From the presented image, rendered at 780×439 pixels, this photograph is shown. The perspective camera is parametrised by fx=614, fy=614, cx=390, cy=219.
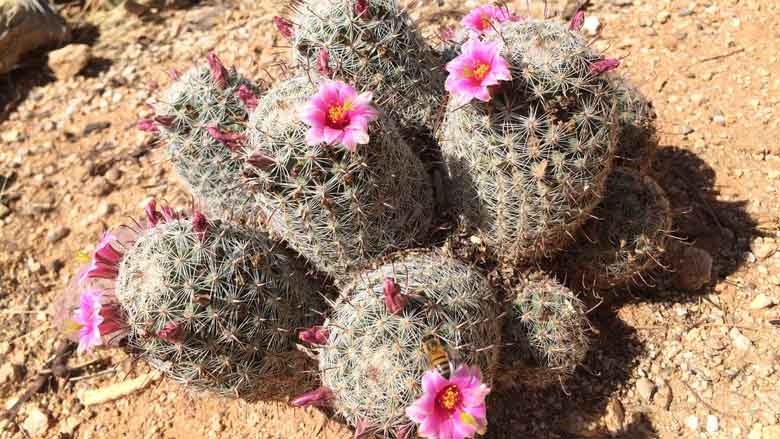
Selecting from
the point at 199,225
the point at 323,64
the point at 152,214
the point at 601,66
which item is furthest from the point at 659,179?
the point at 152,214

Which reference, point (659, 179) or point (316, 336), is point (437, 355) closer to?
point (316, 336)

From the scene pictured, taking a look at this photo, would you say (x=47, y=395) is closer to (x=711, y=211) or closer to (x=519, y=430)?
(x=519, y=430)

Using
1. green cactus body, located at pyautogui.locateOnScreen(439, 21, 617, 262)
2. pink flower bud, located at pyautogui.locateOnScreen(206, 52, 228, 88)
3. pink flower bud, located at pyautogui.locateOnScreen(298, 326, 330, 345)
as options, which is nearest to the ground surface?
pink flower bud, located at pyautogui.locateOnScreen(206, 52, 228, 88)

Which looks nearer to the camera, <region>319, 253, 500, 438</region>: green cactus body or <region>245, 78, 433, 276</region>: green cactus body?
<region>319, 253, 500, 438</region>: green cactus body

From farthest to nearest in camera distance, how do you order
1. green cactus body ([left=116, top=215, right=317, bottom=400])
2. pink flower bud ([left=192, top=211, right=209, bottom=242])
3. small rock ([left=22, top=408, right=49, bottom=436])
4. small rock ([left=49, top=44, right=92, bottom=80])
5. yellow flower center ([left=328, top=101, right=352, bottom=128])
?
small rock ([left=49, top=44, right=92, bottom=80]) < small rock ([left=22, top=408, right=49, bottom=436]) < pink flower bud ([left=192, top=211, right=209, bottom=242]) < green cactus body ([left=116, top=215, right=317, bottom=400]) < yellow flower center ([left=328, top=101, right=352, bottom=128])

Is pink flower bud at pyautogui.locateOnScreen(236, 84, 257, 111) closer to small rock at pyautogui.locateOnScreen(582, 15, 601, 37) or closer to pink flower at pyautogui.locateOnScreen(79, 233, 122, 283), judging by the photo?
pink flower at pyautogui.locateOnScreen(79, 233, 122, 283)
